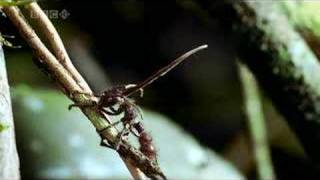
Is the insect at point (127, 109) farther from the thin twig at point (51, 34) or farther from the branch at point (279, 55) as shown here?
the branch at point (279, 55)

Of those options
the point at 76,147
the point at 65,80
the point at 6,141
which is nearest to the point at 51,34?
the point at 65,80

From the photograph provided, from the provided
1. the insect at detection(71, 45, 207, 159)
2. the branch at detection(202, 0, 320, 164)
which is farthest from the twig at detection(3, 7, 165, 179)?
the branch at detection(202, 0, 320, 164)

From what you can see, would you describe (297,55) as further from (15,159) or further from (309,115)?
(15,159)

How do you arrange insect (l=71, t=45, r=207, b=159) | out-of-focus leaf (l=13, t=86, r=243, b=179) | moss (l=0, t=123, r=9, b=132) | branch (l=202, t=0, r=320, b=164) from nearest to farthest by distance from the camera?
moss (l=0, t=123, r=9, b=132)
insect (l=71, t=45, r=207, b=159)
branch (l=202, t=0, r=320, b=164)
out-of-focus leaf (l=13, t=86, r=243, b=179)

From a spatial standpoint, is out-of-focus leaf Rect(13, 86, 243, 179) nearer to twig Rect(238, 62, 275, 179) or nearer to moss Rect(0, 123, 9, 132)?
twig Rect(238, 62, 275, 179)

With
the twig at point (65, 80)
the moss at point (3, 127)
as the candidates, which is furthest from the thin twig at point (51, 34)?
the moss at point (3, 127)

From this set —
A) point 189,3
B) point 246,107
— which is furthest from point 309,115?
point 246,107
